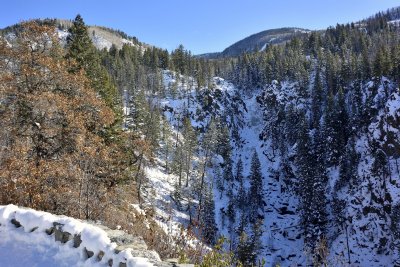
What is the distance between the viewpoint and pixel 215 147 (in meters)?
95.5

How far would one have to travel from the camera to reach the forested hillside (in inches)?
546

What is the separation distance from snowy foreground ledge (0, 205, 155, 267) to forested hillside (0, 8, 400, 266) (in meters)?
1.54

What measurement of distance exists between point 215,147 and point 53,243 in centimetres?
8791

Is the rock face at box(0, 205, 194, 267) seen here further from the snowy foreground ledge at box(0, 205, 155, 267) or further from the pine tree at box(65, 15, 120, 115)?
the pine tree at box(65, 15, 120, 115)

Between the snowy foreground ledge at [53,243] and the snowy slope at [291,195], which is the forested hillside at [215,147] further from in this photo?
the snowy foreground ledge at [53,243]

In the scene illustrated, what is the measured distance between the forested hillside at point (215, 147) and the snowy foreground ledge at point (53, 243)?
1.54 m

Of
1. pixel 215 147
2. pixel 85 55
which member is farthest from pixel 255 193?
pixel 85 55

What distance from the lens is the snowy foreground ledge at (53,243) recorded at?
7098 mm

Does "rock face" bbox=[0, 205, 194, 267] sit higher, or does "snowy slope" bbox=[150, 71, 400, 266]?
"rock face" bbox=[0, 205, 194, 267]

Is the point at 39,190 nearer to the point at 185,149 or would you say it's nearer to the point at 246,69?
the point at 185,149

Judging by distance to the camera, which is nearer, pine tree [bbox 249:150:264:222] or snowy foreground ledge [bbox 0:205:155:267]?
snowy foreground ledge [bbox 0:205:155:267]

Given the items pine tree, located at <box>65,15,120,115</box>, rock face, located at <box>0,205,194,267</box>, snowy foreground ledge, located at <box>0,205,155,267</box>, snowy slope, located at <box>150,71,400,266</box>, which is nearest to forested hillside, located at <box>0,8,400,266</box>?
pine tree, located at <box>65,15,120,115</box>

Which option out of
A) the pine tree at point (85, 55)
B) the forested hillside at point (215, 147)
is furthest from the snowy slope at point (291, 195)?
the pine tree at point (85, 55)

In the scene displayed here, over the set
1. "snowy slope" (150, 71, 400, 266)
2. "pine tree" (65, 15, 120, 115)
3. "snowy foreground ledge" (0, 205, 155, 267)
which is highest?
"pine tree" (65, 15, 120, 115)
